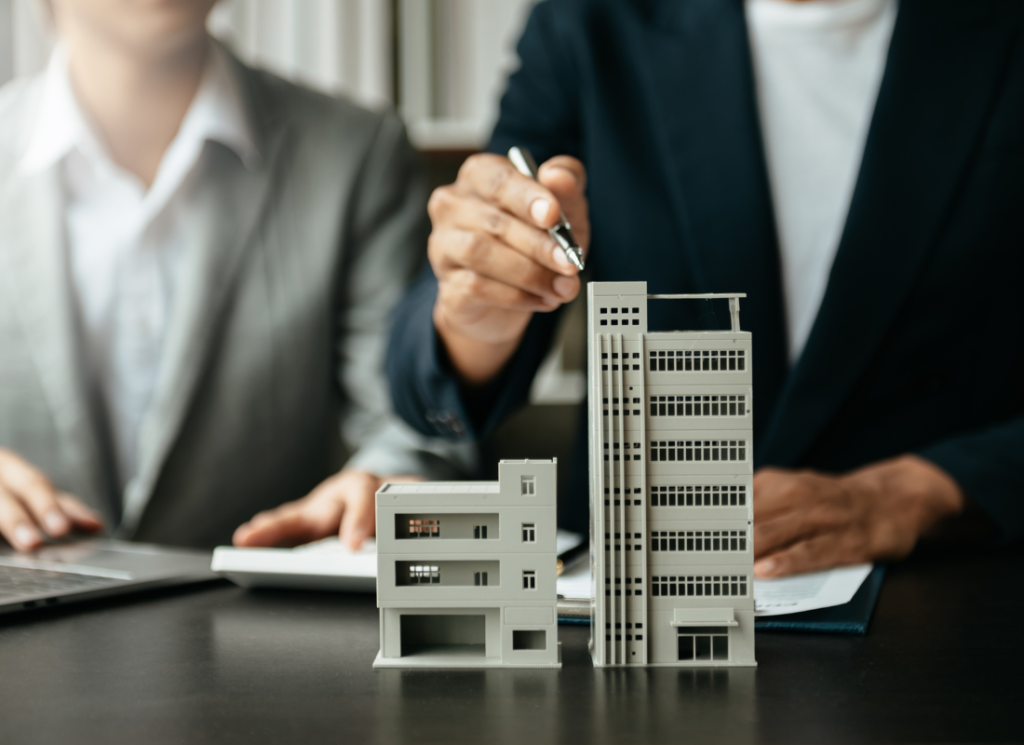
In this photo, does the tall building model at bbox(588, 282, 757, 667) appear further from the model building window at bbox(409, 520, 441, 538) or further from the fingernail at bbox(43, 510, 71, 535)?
the fingernail at bbox(43, 510, 71, 535)

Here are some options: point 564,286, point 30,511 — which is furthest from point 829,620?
point 30,511

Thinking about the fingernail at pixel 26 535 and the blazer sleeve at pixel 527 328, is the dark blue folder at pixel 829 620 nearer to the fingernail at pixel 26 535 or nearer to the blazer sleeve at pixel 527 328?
the blazer sleeve at pixel 527 328

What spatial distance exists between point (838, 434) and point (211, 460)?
0.95 metres

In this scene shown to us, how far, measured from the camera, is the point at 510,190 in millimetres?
728

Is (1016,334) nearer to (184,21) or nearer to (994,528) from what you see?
(994,528)

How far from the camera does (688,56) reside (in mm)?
1106

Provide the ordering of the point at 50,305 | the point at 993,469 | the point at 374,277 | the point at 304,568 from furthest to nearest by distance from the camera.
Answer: the point at 374,277
the point at 50,305
the point at 993,469
the point at 304,568

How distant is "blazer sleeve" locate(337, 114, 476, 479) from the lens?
4.62 ft

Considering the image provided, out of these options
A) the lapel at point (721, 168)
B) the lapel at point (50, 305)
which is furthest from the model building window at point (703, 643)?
the lapel at point (50, 305)

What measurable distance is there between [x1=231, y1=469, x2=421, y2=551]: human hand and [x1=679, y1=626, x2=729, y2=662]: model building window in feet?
1.19

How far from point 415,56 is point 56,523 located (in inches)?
40.0

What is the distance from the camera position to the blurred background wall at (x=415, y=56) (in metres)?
1.52

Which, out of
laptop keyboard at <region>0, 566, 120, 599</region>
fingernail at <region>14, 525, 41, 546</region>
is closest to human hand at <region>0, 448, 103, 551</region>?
fingernail at <region>14, 525, 41, 546</region>

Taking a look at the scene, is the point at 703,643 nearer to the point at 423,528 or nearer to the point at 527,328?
the point at 423,528
